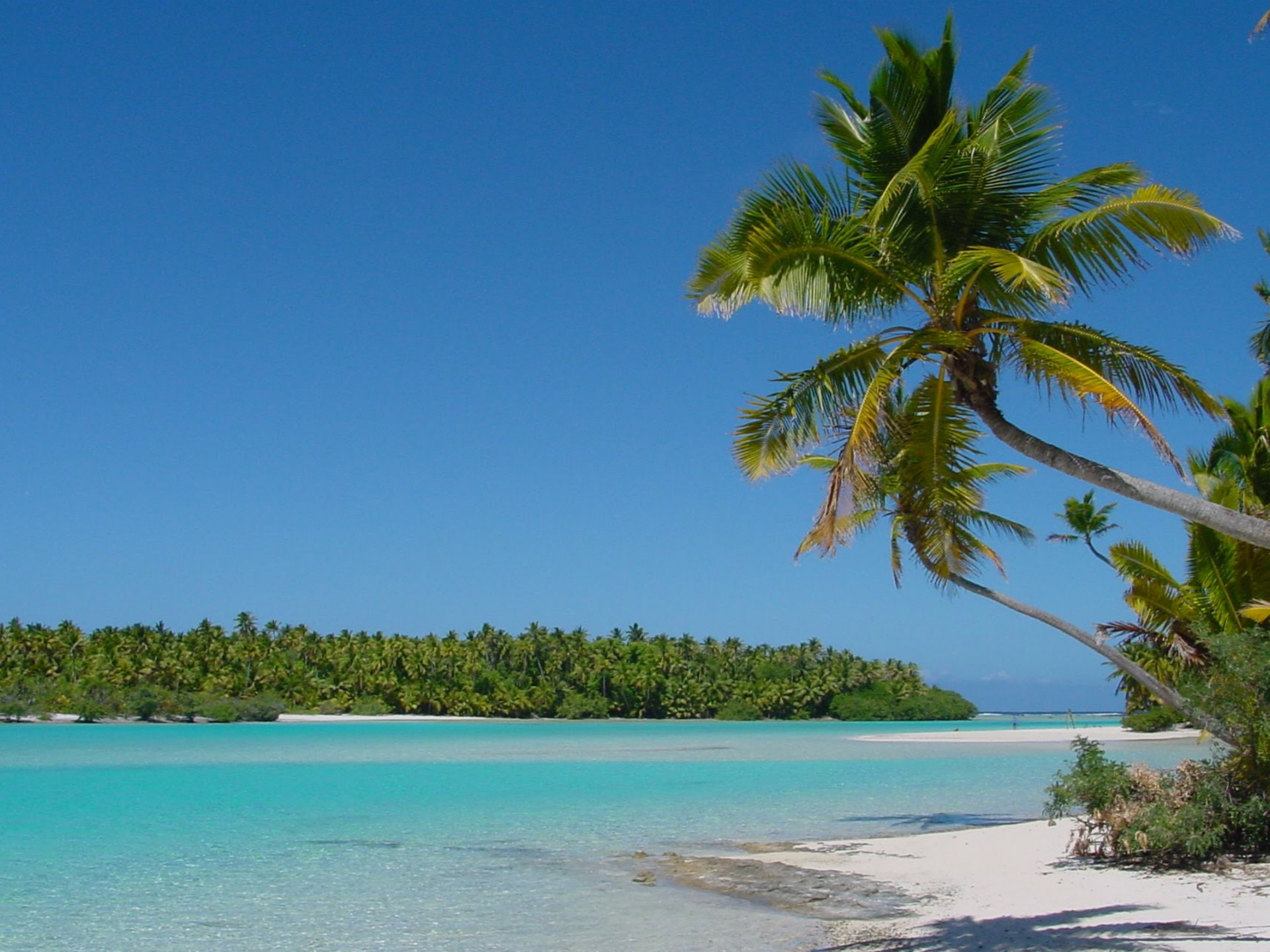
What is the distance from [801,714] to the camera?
101875 millimetres

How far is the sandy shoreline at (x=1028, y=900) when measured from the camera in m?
7.19

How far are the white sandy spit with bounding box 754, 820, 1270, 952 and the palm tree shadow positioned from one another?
0.04ft

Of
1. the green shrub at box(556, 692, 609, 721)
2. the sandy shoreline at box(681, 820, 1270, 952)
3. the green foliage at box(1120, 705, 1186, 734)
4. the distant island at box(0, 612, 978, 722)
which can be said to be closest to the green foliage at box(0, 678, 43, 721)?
the distant island at box(0, 612, 978, 722)

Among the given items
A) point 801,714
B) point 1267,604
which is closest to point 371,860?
point 1267,604

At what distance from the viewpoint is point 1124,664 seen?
11867 millimetres

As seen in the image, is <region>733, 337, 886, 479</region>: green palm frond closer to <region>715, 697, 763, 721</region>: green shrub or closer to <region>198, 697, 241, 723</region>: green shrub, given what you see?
<region>198, 697, 241, 723</region>: green shrub

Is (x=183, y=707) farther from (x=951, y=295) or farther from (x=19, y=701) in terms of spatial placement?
(x=951, y=295)

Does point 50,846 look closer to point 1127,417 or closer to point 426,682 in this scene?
point 1127,417

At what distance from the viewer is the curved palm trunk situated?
9.80m

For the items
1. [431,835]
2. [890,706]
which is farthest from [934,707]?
[431,835]

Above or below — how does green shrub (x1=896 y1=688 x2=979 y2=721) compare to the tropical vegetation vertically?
below

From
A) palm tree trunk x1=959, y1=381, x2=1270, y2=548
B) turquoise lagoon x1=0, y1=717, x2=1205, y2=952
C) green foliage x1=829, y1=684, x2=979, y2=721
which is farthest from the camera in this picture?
green foliage x1=829, y1=684, x2=979, y2=721

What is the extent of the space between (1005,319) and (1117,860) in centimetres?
648

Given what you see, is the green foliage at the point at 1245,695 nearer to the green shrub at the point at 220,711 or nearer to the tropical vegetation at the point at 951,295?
the tropical vegetation at the point at 951,295
